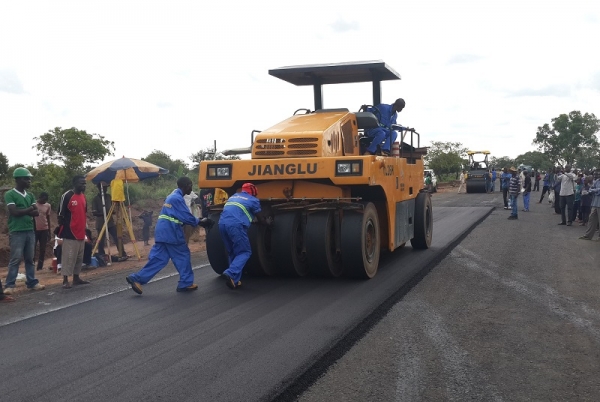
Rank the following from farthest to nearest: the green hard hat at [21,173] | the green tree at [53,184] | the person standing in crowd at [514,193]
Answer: the green tree at [53,184] < the person standing in crowd at [514,193] < the green hard hat at [21,173]

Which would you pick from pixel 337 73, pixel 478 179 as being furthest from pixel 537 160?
pixel 337 73

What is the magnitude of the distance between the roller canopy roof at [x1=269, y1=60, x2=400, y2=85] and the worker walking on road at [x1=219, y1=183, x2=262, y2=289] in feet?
10.4

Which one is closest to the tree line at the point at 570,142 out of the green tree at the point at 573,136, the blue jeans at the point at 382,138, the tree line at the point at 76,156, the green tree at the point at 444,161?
the green tree at the point at 573,136

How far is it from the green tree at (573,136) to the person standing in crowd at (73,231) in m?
81.9

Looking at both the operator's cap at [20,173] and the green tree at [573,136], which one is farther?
the green tree at [573,136]

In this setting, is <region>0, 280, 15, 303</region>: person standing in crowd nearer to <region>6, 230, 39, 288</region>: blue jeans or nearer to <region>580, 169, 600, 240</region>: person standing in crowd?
<region>6, 230, 39, 288</region>: blue jeans

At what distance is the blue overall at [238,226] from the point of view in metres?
8.13

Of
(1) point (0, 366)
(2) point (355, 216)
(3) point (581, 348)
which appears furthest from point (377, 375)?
(2) point (355, 216)

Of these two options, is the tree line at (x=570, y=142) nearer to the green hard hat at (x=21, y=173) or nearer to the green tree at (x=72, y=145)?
the green tree at (x=72, y=145)

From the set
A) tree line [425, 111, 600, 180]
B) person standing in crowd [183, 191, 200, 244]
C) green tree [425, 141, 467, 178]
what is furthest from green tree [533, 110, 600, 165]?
person standing in crowd [183, 191, 200, 244]

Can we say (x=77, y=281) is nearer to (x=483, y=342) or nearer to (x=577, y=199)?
(x=483, y=342)

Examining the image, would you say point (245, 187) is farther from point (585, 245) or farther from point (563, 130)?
point (563, 130)

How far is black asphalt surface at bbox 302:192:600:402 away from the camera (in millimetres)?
4523

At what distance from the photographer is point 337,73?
10.9 m
